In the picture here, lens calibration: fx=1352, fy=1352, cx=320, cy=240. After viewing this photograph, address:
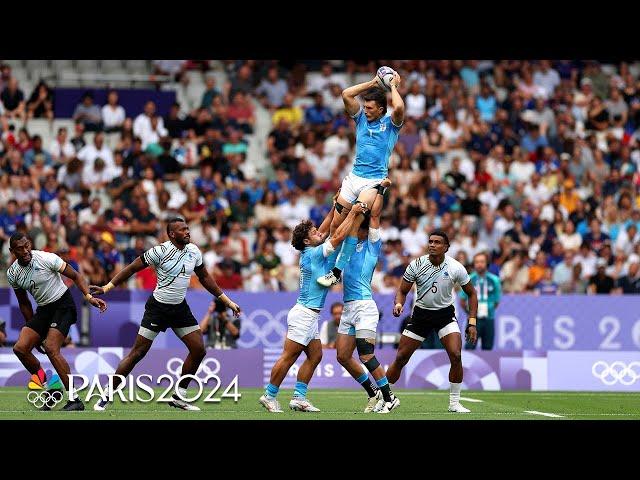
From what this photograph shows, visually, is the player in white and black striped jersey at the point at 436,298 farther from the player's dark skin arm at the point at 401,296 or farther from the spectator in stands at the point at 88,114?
the spectator in stands at the point at 88,114

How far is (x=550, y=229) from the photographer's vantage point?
30.6 meters

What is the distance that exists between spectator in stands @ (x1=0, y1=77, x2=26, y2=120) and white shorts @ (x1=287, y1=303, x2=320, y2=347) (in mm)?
14713

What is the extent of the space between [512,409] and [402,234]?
10.5 meters

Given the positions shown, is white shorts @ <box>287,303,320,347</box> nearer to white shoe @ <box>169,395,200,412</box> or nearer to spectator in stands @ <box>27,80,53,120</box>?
white shoe @ <box>169,395,200,412</box>

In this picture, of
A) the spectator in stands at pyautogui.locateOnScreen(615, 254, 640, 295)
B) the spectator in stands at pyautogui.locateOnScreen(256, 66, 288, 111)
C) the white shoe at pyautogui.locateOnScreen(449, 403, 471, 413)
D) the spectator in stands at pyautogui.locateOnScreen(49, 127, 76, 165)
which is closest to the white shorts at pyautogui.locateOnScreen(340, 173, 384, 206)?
the white shoe at pyautogui.locateOnScreen(449, 403, 471, 413)

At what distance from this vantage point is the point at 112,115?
30812 mm

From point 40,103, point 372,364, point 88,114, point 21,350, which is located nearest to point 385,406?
point 372,364

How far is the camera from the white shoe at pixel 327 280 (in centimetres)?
1731

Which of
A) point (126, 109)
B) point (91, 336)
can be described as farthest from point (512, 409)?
point (126, 109)

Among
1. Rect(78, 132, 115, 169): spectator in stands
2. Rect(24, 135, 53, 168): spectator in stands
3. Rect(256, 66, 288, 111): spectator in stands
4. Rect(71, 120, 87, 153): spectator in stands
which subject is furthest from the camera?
Rect(256, 66, 288, 111): spectator in stands

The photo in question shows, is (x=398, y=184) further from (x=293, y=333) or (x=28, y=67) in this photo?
(x=293, y=333)

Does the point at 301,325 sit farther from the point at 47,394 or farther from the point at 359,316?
the point at 47,394

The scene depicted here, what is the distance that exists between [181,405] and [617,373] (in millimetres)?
9972

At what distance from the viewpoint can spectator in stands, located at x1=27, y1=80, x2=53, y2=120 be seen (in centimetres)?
3066
